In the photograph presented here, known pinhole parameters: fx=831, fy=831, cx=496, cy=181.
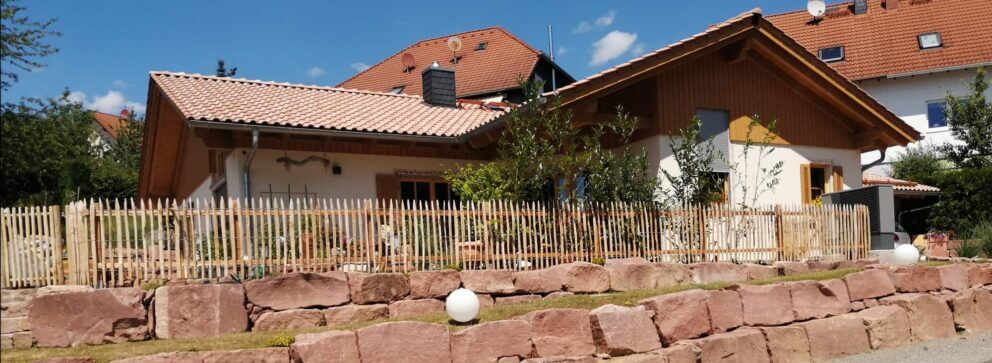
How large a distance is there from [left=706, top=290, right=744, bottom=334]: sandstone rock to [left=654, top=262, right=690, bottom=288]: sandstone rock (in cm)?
197

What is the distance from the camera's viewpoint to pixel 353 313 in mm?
9469

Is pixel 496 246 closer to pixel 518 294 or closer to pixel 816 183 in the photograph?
pixel 518 294

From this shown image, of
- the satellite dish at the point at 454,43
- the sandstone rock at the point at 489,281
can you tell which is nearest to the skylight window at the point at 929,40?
the satellite dish at the point at 454,43

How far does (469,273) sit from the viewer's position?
10547mm

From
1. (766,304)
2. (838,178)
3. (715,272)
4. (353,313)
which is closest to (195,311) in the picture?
(353,313)

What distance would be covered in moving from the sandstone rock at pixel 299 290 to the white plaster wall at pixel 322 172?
4883 millimetres

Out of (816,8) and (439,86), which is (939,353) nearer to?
(439,86)

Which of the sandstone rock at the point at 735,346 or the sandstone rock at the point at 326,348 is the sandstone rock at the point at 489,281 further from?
the sandstone rock at the point at 326,348

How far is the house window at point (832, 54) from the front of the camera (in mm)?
33088

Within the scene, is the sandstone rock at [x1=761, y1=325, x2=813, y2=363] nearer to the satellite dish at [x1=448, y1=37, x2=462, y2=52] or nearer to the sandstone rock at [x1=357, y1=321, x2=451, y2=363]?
the sandstone rock at [x1=357, y1=321, x2=451, y2=363]

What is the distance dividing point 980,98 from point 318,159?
2147 cm

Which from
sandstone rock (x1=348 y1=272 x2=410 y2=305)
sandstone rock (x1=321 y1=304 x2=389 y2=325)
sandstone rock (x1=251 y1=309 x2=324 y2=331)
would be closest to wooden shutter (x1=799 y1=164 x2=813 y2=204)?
sandstone rock (x1=348 y1=272 x2=410 y2=305)

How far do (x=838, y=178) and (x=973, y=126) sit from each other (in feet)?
35.6

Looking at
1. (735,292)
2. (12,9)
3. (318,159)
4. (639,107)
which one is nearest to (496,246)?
(735,292)
